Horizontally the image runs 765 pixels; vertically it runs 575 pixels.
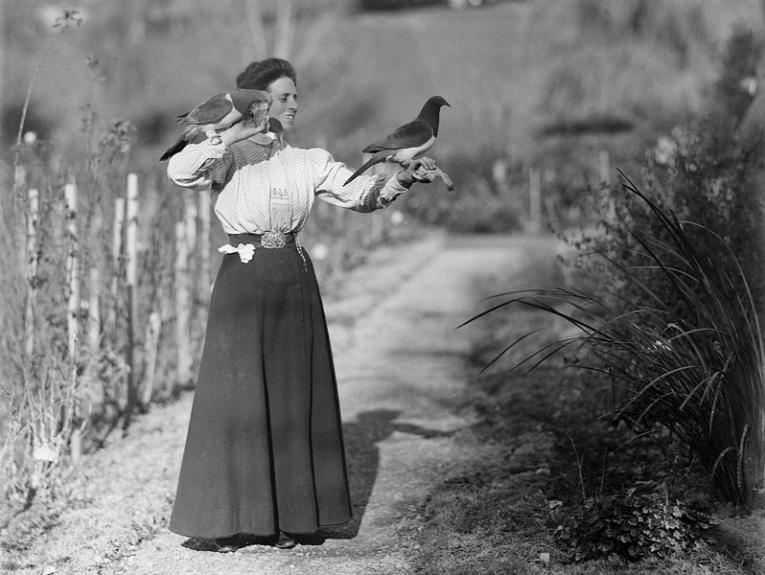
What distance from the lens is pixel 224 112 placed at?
3.58m

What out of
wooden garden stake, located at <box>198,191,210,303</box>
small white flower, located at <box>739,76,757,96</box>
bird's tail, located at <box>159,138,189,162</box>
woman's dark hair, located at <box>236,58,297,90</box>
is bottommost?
wooden garden stake, located at <box>198,191,210,303</box>

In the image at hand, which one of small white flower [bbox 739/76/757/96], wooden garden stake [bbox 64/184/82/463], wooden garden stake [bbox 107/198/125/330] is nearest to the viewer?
wooden garden stake [bbox 64/184/82/463]

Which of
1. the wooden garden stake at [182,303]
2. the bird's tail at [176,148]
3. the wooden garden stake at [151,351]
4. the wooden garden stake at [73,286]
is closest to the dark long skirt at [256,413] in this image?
the bird's tail at [176,148]

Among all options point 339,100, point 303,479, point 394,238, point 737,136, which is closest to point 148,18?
point 339,100

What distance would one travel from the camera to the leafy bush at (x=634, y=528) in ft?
11.8

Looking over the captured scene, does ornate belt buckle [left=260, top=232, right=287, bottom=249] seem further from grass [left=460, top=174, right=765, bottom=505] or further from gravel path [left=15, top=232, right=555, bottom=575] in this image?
gravel path [left=15, top=232, right=555, bottom=575]

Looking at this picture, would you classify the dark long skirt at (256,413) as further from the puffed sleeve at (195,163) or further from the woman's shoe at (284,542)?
A: the puffed sleeve at (195,163)

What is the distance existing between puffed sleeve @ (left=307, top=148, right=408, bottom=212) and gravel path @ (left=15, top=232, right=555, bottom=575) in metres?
1.30

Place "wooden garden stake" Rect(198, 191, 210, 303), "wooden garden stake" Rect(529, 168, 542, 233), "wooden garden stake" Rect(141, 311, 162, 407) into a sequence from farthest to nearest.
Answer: "wooden garden stake" Rect(529, 168, 542, 233) → "wooden garden stake" Rect(198, 191, 210, 303) → "wooden garden stake" Rect(141, 311, 162, 407)

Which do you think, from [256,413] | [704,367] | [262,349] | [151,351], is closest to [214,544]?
[256,413]

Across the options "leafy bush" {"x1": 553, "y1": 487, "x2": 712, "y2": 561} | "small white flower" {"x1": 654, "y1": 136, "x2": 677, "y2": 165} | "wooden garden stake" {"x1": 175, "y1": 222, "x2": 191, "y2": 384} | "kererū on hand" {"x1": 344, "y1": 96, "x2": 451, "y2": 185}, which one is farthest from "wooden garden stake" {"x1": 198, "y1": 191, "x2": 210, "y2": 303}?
"leafy bush" {"x1": 553, "y1": 487, "x2": 712, "y2": 561}

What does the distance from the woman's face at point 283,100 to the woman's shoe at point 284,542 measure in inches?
61.3

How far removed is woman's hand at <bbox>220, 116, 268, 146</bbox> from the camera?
362cm

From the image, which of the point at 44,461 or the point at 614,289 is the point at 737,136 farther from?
the point at 44,461
